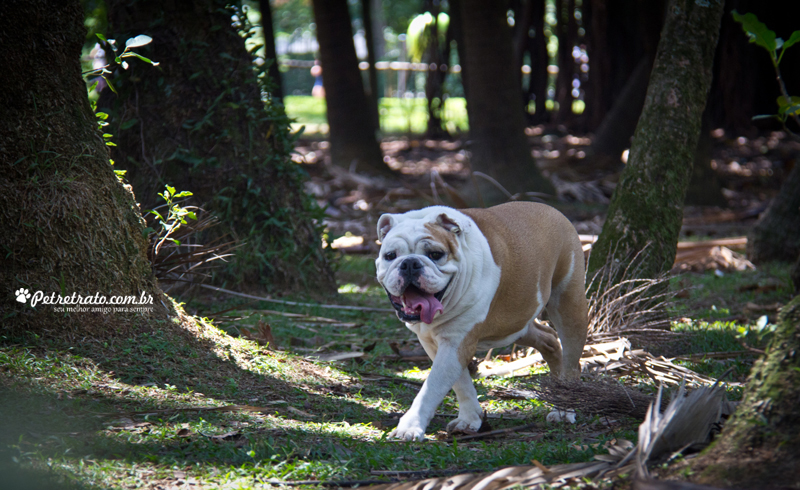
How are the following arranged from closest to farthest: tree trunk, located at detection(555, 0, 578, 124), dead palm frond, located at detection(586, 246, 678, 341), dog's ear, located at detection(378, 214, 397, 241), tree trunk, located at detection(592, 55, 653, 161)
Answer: dog's ear, located at detection(378, 214, 397, 241), dead palm frond, located at detection(586, 246, 678, 341), tree trunk, located at detection(592, 55, 653, 161), tree trunk, located at detection(555, 0, 578, 124)

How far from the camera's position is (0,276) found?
3.94 m

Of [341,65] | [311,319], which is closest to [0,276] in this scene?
[311,319]

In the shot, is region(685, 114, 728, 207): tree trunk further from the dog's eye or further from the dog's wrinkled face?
the dog's eye

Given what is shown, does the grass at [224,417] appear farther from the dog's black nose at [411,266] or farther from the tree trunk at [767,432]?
the dog's black nose at [411,266]

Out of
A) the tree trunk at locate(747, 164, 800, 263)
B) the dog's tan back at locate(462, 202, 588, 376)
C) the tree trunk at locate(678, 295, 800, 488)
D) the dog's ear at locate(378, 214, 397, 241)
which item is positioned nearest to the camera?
the tree trunk at locate(678, 295, 800, 488)

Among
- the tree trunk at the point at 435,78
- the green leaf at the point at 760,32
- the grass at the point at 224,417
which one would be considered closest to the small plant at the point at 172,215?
the grass at the point at 224,417

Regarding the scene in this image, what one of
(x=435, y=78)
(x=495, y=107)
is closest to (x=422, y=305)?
(x=495, y=107)

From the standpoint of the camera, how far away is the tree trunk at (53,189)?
4.00m

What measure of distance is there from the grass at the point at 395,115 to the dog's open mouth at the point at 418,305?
59.0 feet

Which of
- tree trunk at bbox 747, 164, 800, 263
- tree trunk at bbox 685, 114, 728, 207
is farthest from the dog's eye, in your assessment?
tree trunk at bbox 685, 114, 728, 207

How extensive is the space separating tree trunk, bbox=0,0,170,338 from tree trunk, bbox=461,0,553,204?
838cm

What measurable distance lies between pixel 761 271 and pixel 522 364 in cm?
474

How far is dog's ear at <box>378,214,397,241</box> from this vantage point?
4.14m

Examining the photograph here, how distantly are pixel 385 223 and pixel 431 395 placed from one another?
42.2 inches
